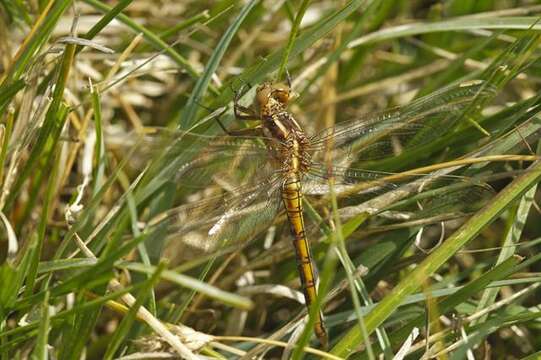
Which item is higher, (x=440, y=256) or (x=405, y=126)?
(x=405, y=126)

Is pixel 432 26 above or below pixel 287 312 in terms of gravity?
above

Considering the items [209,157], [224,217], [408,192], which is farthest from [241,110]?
[408,192]

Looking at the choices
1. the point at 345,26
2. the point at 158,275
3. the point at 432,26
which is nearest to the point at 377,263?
the point at 432,26

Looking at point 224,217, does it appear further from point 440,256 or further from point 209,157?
point 440,256

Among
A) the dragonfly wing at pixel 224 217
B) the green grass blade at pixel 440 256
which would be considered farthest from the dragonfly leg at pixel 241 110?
the green grass blade at pixel 440 256

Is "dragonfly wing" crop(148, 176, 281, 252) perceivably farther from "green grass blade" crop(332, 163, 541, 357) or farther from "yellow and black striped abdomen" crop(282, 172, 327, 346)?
"green grass blade" crop(332, 163, 541, 357)

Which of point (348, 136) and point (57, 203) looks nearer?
point (348, 136)

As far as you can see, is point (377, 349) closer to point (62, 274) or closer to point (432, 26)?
point (62, 274)

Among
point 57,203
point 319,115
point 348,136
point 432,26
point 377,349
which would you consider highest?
point 432,26

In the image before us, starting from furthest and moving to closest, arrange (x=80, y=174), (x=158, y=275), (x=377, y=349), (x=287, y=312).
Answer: (x=80, y=174) < (x=287, y=312) < (x=377, y=349) < (x=158, y=275)
